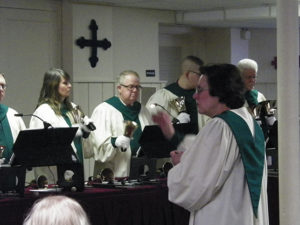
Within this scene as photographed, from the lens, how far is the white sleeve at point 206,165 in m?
3.37

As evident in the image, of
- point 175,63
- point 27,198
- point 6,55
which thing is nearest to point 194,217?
point 27,198

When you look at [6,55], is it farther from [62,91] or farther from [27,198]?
[27,198]

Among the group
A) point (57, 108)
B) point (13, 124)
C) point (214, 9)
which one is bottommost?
point (13, 124)

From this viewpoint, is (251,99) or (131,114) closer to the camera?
(131,114)

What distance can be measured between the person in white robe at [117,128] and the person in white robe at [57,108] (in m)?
0.17

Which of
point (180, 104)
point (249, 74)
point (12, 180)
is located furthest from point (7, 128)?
point (249, 74)

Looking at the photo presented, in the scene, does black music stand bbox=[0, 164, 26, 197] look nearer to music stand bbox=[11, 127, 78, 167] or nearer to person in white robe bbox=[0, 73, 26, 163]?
music stand bbox=[11, 127, 78, 167]

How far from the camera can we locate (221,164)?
A: 3.36m

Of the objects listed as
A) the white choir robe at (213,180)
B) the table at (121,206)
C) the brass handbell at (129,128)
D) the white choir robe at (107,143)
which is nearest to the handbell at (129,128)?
the brass handbell at (129,128)

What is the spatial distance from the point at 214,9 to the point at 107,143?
11.3 feet

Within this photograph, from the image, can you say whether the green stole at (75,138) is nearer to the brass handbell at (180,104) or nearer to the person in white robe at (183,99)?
the person in white robe at (183,99)

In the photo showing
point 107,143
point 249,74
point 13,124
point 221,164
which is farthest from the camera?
point 249,74

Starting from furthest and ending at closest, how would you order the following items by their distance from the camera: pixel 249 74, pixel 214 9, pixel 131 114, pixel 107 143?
pixel 214 9 < pixel 249 74 < pixel 131 114 < pixel 107 143

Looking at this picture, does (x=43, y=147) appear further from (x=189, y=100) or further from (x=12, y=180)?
(x=189, y=100)
